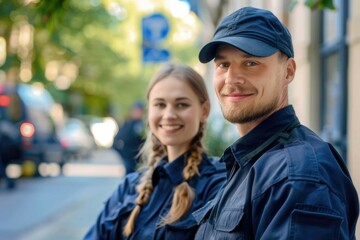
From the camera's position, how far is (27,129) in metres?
16.0

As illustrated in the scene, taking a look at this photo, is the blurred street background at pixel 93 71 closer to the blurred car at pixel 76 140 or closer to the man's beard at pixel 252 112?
the blurred car at pixel 76 140

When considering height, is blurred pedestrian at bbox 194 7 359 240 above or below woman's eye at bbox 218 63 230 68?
below

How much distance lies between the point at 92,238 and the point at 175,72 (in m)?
0.87

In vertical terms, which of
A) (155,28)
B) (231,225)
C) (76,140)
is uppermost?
(155,28)

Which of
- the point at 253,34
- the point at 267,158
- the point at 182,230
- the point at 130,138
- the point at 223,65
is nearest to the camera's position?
the point at 267,158

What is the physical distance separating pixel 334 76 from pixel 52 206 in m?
6.78

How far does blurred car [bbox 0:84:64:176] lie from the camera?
1569 centimetres

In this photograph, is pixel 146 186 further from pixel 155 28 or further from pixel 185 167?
pixel 155 28

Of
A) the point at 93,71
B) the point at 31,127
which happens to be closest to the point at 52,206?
the point at 31,127

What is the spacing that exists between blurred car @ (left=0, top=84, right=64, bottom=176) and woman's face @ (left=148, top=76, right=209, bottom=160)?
41.8 feet

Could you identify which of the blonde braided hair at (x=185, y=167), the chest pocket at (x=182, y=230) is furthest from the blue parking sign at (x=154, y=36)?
the chest pocket at (x=182, y=230)

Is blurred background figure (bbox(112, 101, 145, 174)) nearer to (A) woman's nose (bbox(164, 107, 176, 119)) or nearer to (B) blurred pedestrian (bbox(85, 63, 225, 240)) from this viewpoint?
(B) blurred pedestrian (bbox(85, 63, 225, 240))

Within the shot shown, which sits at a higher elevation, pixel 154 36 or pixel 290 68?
pixel 154 36

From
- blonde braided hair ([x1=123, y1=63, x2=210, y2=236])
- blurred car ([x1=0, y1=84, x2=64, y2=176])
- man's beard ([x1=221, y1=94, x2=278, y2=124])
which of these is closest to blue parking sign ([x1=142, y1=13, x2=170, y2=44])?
blurred car ([x1=0, y1=84, x2=64, y2=176])
